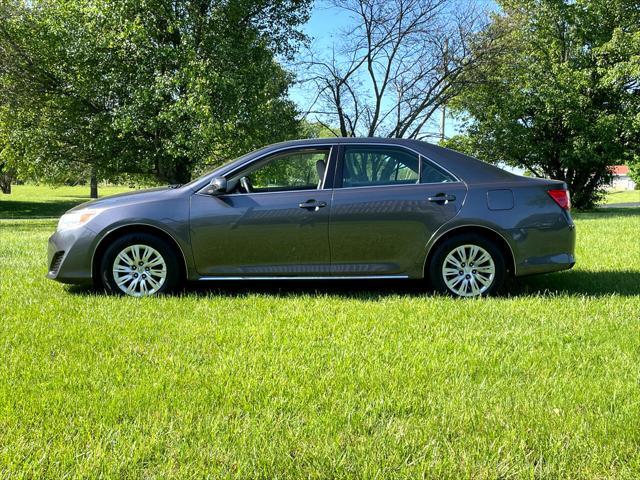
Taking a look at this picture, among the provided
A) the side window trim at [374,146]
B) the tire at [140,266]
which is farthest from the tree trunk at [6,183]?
the side window trim at [374,146]

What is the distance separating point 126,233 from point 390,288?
2903mm

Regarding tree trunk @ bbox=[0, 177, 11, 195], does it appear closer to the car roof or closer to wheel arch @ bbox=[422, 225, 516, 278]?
the car roof

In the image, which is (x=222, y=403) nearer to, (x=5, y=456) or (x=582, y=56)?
(x=5, y=456)

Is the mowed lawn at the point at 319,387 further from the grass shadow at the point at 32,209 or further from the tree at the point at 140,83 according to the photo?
the grass shadow at the point at 32,209

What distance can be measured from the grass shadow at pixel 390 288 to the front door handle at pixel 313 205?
92cm

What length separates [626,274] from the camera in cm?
658

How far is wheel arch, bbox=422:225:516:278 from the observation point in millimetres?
5344

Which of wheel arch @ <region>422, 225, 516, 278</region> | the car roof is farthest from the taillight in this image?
wheel arch @ <region>422, 225, 516, 278</region>

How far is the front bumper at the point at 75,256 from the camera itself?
17.4 ft

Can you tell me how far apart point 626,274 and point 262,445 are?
5852mm

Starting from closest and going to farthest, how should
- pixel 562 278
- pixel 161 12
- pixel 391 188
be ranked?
pixel 391 188 → pixel 562 278 → pixel 161 12

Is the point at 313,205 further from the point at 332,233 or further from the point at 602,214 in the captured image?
the point at 602,214

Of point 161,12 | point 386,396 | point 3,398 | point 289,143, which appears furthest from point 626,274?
point 161,12

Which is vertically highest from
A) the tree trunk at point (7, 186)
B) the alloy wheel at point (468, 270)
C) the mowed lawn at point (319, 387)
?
the tree trunk at point (7, 186)
